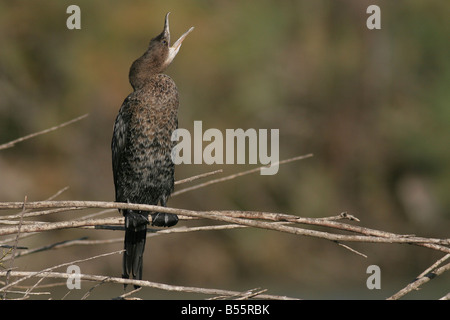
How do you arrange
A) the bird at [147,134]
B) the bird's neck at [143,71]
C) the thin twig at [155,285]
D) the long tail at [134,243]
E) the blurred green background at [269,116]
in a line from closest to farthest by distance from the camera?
1. the thin twig at [155,285]
2. the long tail at [134,243]
3. the bird at [147,134]
4. the bird's neck at [143,71]
5. the blurred green background at [269,116]

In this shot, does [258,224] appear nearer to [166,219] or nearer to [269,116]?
[166,219]

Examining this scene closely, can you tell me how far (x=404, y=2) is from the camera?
10289 millimetres

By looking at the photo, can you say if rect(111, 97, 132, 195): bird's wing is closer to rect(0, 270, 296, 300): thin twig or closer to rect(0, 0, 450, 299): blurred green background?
rect(0, 270, 296, 300): thin twig

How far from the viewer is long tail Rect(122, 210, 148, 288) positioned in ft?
13.8

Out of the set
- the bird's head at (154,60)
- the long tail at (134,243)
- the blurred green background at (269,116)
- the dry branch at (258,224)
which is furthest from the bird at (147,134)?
the blurred green background at (269,116)

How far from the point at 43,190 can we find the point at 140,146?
469 cm

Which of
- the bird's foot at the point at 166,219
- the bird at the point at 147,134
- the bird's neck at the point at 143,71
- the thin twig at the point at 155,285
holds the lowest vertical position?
the thin twig at the point at 155,285

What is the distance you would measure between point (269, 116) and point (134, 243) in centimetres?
542

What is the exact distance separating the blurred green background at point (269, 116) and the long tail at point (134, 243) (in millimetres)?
4101

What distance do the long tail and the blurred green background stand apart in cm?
410

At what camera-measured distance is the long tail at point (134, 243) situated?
4195 mm

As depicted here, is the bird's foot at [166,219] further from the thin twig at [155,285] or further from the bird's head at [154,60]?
the thin twig at [155,285]

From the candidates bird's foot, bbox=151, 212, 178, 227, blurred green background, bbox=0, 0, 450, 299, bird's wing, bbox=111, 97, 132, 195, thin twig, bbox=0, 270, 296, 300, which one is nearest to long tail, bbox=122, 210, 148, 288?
bird's foot, bbox=151, 212, 178, 227
